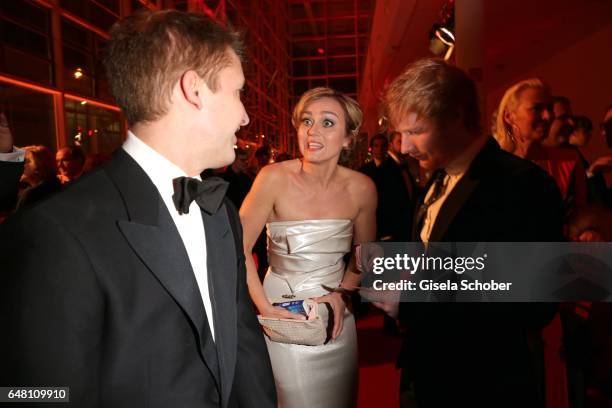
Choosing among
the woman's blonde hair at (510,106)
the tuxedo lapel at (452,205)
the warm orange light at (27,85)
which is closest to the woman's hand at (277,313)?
the tuxedo lapel at (452,205)

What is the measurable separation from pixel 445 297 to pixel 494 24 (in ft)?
24.7

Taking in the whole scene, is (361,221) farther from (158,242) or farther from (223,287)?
(158,242)

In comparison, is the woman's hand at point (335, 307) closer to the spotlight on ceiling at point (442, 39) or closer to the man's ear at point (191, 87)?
the man's ear at point (191, 87)

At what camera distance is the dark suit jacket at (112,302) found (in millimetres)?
670

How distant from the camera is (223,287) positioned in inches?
37.9

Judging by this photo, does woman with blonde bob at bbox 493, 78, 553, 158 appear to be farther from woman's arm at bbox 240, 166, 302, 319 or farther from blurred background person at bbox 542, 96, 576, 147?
woman's arm at bbox 240, 166, 302, 319


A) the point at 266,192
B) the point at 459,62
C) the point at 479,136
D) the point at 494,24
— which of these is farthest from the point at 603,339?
the point at 494,24

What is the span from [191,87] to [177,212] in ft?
0.91

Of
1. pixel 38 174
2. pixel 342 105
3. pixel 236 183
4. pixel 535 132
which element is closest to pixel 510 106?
pixel 535 132

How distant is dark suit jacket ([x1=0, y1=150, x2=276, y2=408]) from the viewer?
67 centimetres

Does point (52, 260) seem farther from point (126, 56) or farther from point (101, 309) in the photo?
point (126, 56)

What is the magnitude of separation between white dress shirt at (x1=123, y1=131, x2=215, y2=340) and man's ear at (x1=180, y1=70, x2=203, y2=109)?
0.46 feet

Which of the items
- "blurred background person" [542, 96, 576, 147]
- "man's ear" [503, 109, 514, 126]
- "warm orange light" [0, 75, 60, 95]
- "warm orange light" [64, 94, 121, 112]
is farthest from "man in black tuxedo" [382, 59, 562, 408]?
"warm orange light" [64, 94, 121, 112]

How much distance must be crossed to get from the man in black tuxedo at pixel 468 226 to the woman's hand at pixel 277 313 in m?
0.59
